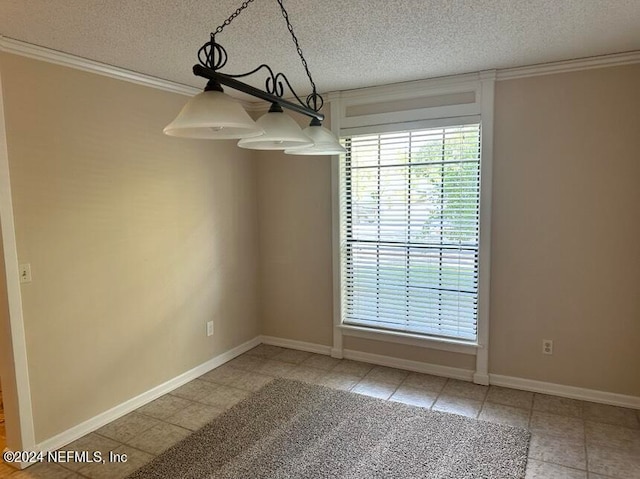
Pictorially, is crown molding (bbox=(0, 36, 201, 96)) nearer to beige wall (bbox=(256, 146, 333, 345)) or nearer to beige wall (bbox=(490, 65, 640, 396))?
beige wall (bbox=(256, 146, 333, 345))

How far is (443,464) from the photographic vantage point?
2486mm

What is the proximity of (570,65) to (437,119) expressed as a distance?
3.19 feet

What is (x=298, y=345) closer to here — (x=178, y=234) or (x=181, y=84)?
(x=178, y=234)

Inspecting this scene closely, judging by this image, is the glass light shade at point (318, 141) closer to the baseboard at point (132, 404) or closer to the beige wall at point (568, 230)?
the beige wall at point (568, 230)

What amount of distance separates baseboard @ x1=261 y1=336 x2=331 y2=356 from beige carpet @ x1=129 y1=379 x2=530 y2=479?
3.23ft

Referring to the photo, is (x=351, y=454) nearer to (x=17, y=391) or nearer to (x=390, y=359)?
(x=390, y=359)

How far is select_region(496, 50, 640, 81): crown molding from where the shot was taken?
115 inches

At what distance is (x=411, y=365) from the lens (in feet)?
12.6

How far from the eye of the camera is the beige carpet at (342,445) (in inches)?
96.2

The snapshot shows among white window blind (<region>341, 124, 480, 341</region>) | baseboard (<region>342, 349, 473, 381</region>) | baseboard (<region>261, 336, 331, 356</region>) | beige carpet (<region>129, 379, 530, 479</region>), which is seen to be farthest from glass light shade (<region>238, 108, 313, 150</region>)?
baseboard (<region>261, 336, 331, 356</region>)

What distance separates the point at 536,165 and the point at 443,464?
2.20m

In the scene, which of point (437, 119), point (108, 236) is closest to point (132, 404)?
point (108, 236)

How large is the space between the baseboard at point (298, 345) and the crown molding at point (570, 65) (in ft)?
9.31

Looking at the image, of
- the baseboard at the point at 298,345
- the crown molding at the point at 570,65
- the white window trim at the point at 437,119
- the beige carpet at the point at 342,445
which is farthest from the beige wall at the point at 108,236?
the crown molding at the point at 570,65
